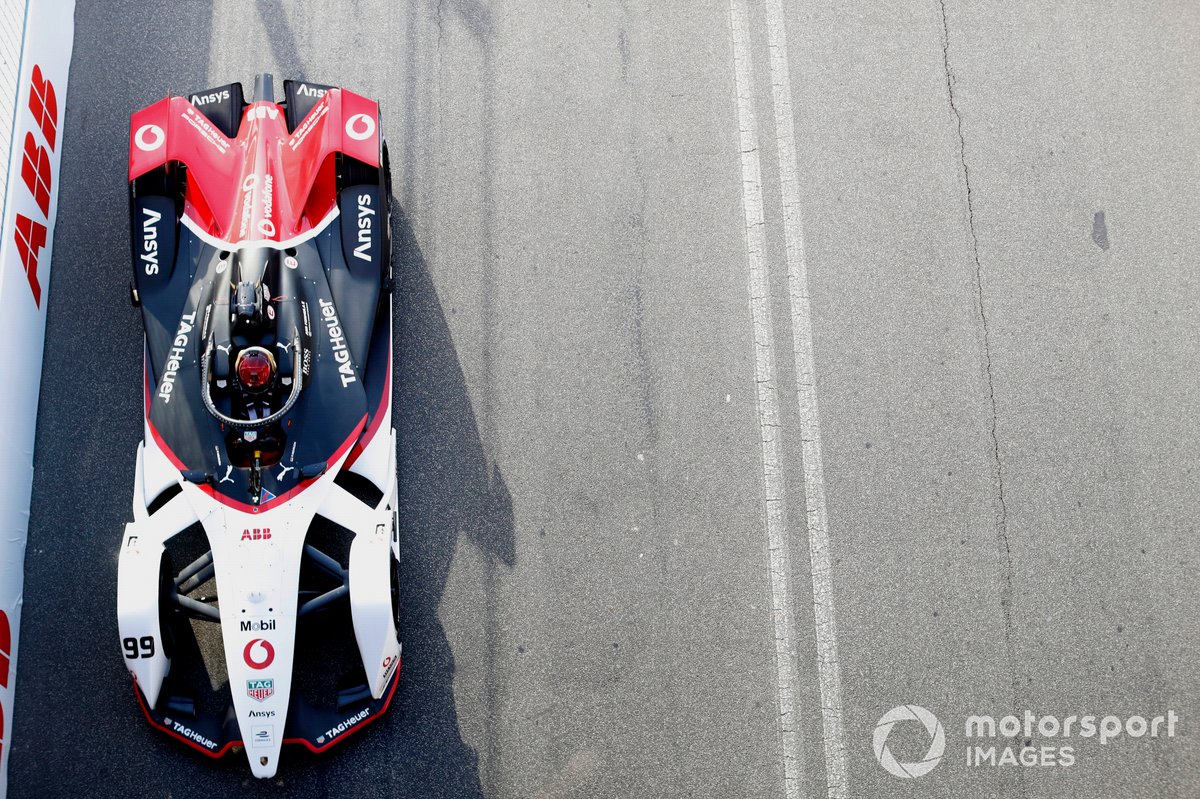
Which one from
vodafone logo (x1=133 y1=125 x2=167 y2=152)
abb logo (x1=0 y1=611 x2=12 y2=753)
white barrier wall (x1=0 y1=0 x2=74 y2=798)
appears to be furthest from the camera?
vodafone logo (x1=133 y1=125 x2=167 y2=152)

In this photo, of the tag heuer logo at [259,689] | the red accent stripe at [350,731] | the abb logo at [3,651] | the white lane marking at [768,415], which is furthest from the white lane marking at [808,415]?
the abb logo at [3,651]

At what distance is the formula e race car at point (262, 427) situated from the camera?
6059 mm

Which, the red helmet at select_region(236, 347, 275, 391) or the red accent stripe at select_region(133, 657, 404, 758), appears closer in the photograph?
the red helmet at select_region(236, 347, 275, 391)

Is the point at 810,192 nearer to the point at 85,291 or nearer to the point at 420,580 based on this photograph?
the point at 420,580

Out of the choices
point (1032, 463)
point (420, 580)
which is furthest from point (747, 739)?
point (1032, 463)

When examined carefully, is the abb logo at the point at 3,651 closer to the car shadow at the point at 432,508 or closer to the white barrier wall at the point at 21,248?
the white barrier wall at the point at 21,248

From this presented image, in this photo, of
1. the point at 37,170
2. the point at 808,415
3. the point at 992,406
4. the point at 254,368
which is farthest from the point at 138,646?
the point at 992,406

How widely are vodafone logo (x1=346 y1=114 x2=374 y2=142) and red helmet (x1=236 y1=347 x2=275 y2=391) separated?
1.79m

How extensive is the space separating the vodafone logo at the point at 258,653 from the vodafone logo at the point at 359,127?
3146 mm

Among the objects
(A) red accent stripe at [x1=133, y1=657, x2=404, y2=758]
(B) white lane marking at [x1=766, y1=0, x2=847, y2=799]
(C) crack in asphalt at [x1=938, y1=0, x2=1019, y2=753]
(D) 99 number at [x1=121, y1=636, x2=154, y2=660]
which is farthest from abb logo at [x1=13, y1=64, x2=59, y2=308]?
(C) crack in asphalt at [x1=938, y1=0, x2=1019, y2=753]

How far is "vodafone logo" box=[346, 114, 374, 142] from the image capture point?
702cm

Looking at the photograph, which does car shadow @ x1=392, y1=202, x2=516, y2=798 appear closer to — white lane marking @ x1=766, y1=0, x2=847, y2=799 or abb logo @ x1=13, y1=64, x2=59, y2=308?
white lane marking @ x1=766, y1=0, x2=847, y2=799

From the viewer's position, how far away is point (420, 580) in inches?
269

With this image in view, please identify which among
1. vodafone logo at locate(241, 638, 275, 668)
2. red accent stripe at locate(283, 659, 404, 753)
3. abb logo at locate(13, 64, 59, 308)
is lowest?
red accent stripe at locate(283, 659, 404, 753)
